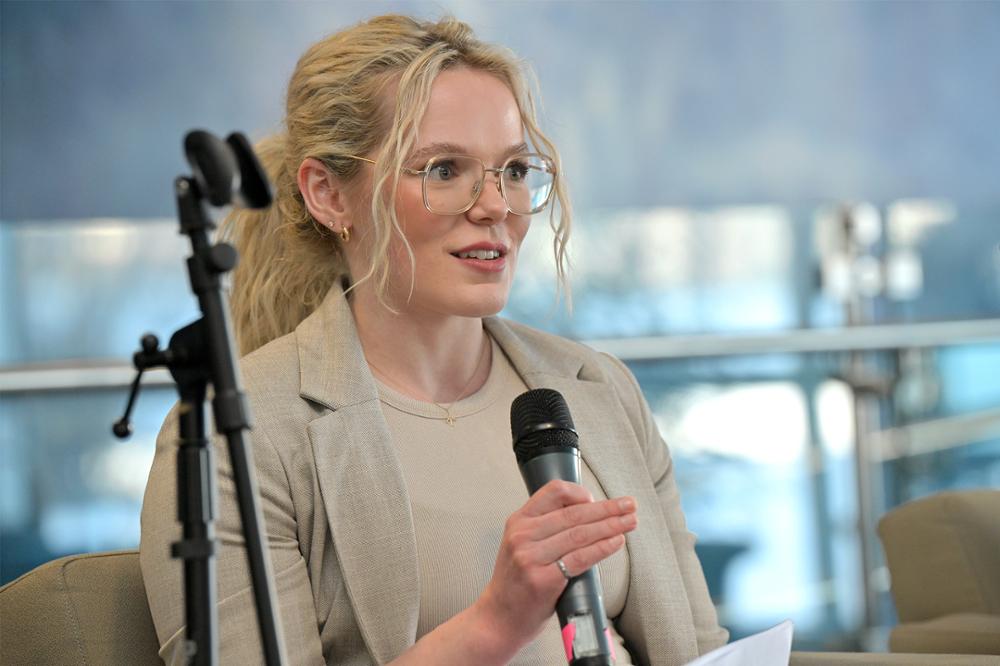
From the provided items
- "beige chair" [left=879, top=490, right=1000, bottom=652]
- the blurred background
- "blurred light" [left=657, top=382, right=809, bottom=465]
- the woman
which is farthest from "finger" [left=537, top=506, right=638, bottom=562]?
"blurred light" [left=657, top=382, right=809, bottom=465]

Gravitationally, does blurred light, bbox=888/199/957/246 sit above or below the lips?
below

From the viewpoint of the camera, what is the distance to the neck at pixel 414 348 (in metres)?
1.62

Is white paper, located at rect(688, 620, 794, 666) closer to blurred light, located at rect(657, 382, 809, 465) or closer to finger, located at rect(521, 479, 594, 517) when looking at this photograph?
finger, located at rect(521, 479, 594, 517)

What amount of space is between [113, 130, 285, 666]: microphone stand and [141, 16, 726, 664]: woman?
0.38 m

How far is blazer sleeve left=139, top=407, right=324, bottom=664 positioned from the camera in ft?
4.33

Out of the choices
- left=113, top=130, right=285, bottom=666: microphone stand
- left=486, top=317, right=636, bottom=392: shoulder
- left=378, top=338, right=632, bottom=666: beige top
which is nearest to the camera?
left=113, top=130, right=285, bottom=666: microphone stand

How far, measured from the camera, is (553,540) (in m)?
1.10

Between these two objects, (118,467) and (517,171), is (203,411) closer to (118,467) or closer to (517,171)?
(517,171)

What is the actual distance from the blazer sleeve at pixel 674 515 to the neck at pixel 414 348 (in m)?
0.28

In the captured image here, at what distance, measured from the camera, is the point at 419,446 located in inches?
61.3

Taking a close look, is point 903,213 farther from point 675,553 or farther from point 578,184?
point 675,553

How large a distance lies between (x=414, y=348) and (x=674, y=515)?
46 centimetres

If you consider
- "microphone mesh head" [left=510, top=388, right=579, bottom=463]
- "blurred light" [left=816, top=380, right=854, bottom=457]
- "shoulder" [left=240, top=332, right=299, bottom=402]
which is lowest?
"blurred light" [left=816, top=380, right=854, bottom=457]

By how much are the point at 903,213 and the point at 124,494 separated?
107 inches
